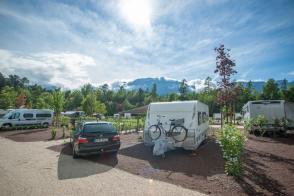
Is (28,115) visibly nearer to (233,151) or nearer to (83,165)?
(83,165)

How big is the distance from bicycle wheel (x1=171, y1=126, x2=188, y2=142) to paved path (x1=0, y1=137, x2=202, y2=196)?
333 cm

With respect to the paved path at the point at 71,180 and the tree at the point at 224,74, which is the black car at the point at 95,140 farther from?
the tree at the point at 224,74

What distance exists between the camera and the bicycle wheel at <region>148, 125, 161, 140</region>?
10105 millimetres

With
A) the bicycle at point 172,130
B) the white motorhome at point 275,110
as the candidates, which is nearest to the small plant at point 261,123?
the white motorhome at point 275,110

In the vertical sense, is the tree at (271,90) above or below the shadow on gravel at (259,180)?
above

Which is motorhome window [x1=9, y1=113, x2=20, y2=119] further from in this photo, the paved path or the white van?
the paved path

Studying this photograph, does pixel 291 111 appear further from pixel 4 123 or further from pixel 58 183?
pixel 4 123

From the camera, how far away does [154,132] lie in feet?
33.6

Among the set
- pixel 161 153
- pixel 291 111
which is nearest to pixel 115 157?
pixel 161 153

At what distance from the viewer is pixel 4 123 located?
23.6 metres

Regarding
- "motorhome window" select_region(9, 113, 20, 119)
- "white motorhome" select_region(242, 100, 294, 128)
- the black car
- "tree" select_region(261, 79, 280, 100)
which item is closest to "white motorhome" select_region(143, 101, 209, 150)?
the black car

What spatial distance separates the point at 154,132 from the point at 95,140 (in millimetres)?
2993

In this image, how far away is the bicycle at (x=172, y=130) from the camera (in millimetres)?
9420

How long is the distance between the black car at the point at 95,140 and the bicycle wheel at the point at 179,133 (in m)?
2.66
